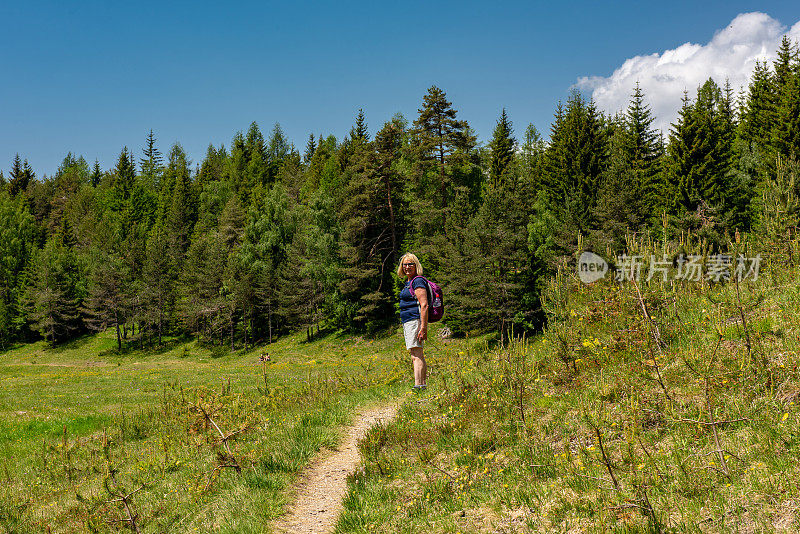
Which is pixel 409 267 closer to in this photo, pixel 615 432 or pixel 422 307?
pixel 422 307

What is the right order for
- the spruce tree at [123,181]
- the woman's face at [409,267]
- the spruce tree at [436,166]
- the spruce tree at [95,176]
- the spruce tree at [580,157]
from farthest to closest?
the spruce tree at [95,176]
the spruce tree at [123,181]
the spruce tree at [580,157]
the spruce tree at [436,166]
the woman's face at [409,267]

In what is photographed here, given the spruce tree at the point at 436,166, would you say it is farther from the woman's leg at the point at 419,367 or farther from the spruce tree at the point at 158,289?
the spruce tree at the point at 158,289

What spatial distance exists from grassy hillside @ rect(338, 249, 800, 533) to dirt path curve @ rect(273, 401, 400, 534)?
28cm

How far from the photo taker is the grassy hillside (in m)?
3.34

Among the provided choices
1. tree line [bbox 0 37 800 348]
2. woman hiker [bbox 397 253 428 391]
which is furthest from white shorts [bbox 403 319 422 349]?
tree line [bbox 0 37 800 348]

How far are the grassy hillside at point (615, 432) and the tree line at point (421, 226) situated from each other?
4223 millimetres

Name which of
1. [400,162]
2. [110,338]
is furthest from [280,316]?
[110,338]

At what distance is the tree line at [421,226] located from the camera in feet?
101

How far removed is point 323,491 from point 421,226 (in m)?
32.5

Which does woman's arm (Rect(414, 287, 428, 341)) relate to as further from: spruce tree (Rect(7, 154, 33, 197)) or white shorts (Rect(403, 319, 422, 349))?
spruce tree (Rect(7, 154, 33, 197))

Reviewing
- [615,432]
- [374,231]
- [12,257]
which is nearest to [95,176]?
[12,257]

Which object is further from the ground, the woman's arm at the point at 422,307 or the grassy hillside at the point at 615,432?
the woman's arm at the point at 422,307

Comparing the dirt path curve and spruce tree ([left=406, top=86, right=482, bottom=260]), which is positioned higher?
spruce tree ([left=406, top=86, right=482, bottom=260])

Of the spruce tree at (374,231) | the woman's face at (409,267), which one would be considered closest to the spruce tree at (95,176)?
the spruce tree at (374,231)
